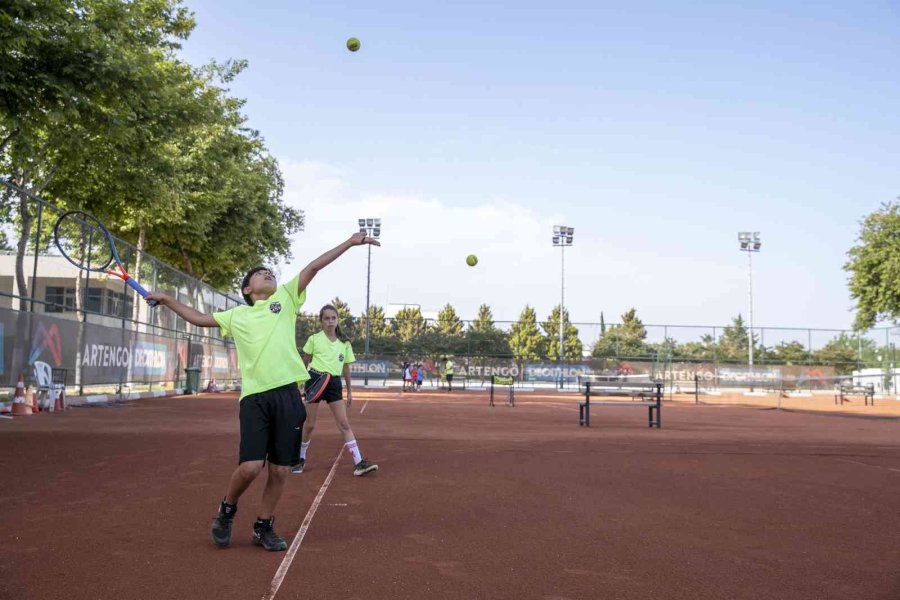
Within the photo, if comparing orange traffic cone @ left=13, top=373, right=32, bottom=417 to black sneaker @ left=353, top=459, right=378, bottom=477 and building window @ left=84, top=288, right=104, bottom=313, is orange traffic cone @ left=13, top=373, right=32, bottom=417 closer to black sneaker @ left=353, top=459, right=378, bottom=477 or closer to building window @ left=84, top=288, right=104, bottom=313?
building window @ left=84, top=288, right=104, bottom=313

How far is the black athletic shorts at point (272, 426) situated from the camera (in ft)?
15.6

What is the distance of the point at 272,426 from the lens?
4.83 m

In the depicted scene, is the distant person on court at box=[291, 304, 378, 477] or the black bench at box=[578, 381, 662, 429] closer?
the distant person on court at box=[291, 304, 378, 477]

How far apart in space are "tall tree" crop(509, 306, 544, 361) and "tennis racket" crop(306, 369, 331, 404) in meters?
33.8

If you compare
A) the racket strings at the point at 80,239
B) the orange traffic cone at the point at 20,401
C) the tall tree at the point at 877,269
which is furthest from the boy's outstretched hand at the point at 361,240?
the tall tree at the point at 877,269

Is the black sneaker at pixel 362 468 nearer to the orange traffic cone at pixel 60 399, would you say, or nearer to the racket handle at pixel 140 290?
the racket handle at pixel 140 290

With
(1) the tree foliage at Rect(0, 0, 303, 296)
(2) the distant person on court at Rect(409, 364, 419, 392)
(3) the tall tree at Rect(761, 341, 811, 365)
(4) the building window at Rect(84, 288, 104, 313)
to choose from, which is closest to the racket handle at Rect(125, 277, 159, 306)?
(1) the tree foliage at Rect(0, 0, 303, 296)

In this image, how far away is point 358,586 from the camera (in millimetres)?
4195

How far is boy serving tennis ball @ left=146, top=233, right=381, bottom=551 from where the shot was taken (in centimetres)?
477

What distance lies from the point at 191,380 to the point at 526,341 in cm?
2261

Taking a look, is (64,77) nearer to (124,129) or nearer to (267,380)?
(124,129)

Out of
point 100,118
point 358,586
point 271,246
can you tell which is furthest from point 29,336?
point 271,246

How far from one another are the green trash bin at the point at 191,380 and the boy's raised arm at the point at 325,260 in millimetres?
22970

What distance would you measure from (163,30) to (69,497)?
20.1 m
